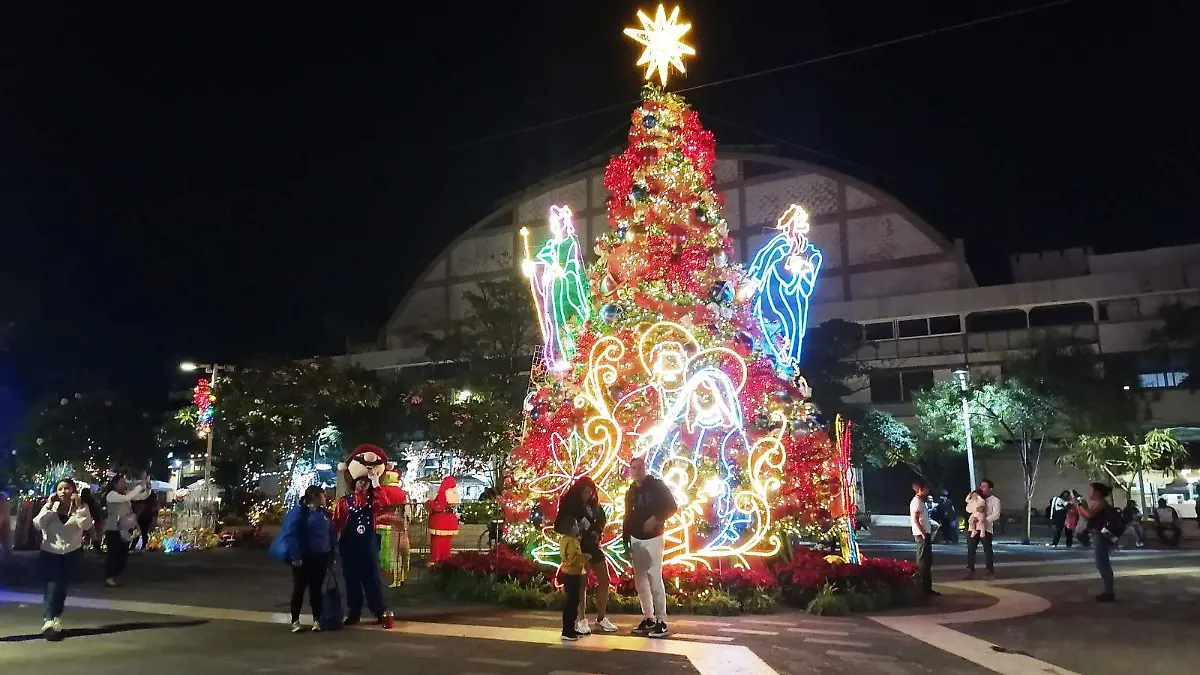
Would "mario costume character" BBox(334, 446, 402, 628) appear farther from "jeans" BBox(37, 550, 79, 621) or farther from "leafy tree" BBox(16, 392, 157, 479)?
"leafy tree" BBox(16, 392, 157, 479)

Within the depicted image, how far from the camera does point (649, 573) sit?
7715 mm

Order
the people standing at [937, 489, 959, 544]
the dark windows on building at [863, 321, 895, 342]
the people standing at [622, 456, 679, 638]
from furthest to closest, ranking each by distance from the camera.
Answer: the dark windows on building at [863, 321, 895, 342] → the people standing at [937, 489, 959, 544] → the people standing at [622, 456, 679, 638]

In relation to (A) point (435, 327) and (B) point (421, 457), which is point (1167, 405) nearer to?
(B) point (421, 457)

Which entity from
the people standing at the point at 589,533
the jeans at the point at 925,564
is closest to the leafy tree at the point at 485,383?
the jeans at the point at 925,564

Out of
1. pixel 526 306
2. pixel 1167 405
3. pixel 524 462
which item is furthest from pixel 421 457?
pixel 1167 405

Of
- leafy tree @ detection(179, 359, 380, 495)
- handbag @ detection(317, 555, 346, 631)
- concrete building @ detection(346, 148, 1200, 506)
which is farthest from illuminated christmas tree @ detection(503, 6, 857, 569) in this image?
concrete building @ detection(346, 148, 1200, 506)

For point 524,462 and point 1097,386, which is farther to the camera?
point 1097,386

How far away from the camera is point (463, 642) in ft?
24.7

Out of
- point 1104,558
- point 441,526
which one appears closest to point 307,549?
point 441,526

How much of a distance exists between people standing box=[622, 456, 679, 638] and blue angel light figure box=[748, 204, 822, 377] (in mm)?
4602

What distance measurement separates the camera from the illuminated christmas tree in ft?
33.0

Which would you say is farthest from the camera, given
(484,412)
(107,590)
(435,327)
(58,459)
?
(435,327)

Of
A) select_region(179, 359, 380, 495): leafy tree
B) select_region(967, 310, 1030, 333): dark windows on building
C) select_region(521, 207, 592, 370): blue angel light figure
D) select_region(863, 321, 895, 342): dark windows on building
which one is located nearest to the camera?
select_region(521, 207, 592, 370): blue angel light figure

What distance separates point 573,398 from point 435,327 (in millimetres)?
39228
